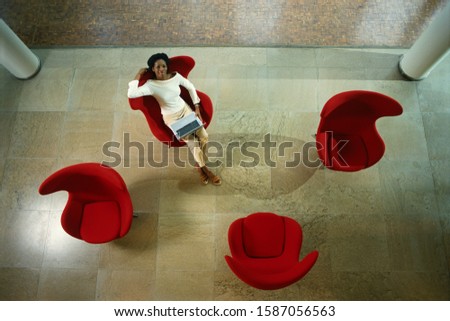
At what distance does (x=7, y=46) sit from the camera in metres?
3.94

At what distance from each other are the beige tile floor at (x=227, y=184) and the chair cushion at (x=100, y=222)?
0.45 meters

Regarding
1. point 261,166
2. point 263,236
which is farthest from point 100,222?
point 261,166

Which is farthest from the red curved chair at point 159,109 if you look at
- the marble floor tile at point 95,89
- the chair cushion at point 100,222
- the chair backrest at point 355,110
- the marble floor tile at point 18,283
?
the marble floor tile at point 18,283

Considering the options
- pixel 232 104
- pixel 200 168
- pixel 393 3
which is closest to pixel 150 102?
pixel 200 168

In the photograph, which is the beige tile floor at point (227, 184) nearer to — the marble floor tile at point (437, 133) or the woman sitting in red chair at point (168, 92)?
the marble floor tile at point (437, 133)

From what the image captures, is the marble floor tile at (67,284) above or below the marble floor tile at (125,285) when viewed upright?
below

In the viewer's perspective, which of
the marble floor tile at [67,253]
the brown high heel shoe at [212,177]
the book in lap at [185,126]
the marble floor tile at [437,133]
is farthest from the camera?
the marble floor tile at [437,133]

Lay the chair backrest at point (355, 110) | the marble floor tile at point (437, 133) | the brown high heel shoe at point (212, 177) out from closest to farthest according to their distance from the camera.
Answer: the chair backrest at point (355, 110)
the brown high heel shoe at point (212, 177)
the marble floor tile at point (437, 133)

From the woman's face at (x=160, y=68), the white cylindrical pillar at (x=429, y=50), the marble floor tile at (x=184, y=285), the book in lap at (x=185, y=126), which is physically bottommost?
the marble floor tile at (x=184, y=285)

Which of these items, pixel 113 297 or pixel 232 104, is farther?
pixel 232 104

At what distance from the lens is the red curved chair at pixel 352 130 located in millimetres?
3262

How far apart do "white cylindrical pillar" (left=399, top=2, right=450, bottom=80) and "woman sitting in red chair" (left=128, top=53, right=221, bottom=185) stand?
8.33 ft

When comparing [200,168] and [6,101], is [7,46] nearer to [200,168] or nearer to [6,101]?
[6,101]
